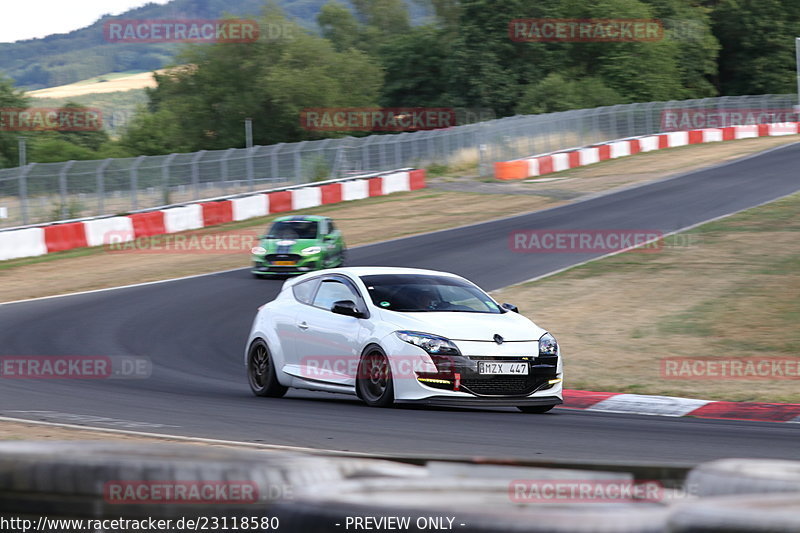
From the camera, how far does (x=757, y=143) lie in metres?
50.6

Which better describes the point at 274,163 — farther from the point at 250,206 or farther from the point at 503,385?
the point at 503,385

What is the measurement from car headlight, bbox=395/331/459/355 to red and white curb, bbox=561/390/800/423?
6.41ft

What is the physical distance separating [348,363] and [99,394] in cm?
287

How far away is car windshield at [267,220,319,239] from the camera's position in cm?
2417

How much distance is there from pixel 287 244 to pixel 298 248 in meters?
0.28

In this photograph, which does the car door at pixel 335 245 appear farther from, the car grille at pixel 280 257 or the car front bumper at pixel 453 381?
the car front bumper at pixel 453 381

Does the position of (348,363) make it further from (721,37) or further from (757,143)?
(721,37)

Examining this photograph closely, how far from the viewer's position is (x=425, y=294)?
11.2m

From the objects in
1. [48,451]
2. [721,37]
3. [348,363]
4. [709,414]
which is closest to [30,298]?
[348,363]

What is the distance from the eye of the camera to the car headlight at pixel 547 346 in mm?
10469

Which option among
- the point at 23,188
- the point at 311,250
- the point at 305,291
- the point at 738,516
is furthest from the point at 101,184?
the point at 738,516

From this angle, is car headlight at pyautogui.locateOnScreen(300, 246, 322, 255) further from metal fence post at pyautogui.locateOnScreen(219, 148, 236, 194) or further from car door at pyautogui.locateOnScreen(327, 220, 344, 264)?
metal fence post at pyautogui.locateOnScreen(219, 148, 236, 194)

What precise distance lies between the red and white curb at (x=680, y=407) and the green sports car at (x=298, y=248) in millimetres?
12202

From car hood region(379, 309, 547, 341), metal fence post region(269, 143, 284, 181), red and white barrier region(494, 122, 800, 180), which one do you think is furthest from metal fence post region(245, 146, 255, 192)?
car hood region(379, 309, 547, 341)
